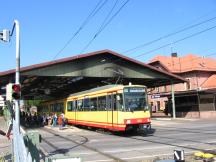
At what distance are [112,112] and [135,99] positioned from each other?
1.72 metres

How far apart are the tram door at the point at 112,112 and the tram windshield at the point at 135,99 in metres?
0.97

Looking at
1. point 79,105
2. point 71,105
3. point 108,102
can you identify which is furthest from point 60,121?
point 108,102

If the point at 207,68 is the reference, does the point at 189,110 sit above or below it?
below

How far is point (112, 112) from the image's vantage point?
2705 cm

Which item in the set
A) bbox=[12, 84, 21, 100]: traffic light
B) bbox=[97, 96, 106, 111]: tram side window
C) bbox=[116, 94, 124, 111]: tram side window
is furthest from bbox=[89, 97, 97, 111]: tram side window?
bbox=[12, 84, 21, 100]: traffic light

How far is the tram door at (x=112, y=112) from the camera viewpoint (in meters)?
26.8

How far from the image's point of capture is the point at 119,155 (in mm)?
16781

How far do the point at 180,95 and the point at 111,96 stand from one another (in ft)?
97.4

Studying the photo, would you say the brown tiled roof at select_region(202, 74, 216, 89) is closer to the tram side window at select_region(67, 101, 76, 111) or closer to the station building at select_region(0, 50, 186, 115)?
the station building at select_region(0, 50, 186, 115)

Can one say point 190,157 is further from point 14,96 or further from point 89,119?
point 89,119

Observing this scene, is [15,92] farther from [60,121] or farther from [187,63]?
[187,63]

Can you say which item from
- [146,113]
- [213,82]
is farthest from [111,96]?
[213,82]

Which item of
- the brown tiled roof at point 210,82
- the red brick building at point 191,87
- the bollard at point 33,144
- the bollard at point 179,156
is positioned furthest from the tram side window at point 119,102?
the brown tiled roof at point 210,82

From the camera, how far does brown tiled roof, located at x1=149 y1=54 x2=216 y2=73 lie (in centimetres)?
6738
